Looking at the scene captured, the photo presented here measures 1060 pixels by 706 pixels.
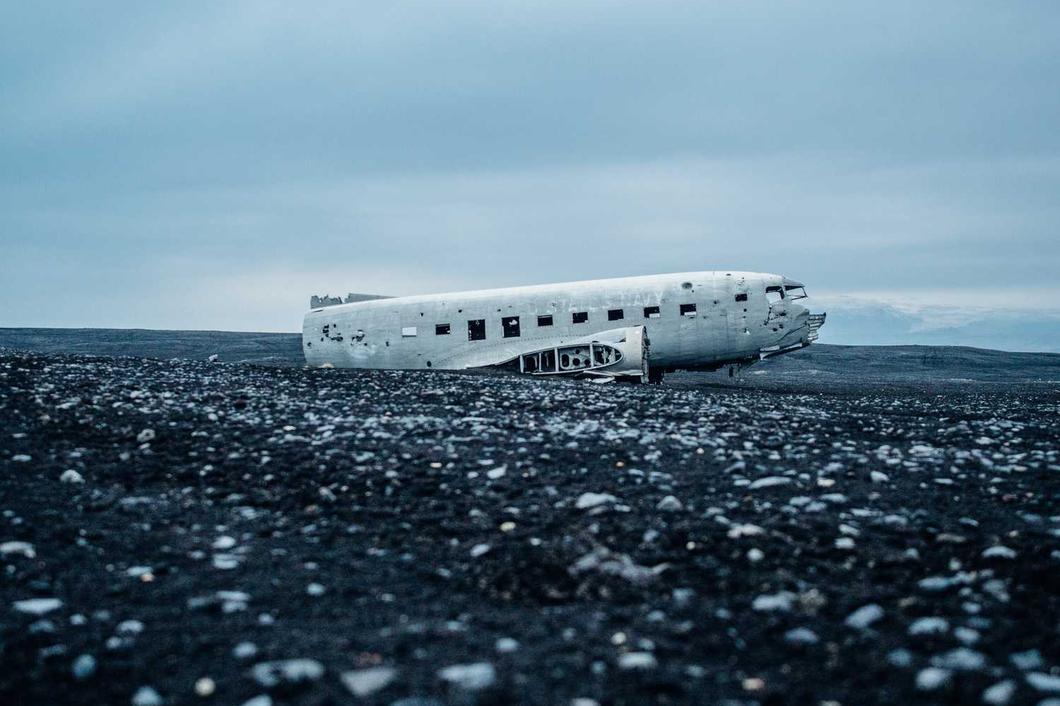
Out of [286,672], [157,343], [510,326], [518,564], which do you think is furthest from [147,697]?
[157,343]

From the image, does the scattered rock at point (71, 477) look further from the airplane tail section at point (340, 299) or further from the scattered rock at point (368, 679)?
the airplane tail section at point (340, 299)

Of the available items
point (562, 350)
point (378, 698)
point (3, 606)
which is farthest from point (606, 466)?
point (562, 350)

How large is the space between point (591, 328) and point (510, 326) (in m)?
3.72

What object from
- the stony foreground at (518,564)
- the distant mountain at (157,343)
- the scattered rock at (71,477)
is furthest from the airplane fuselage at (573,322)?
the distant mountain at (157,343)

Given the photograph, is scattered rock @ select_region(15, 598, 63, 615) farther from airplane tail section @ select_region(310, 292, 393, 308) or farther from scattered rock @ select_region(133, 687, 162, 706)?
airplane tail section @ select_region(310, 292, 393, 308)

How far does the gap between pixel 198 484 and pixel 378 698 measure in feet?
19.2

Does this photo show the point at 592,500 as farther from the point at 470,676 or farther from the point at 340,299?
the point at 340,299

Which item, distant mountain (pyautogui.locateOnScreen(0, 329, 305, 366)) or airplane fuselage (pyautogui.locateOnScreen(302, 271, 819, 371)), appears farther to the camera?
distant mountain (pyautogui.locateOnScreen(0, 329, 305, 366))

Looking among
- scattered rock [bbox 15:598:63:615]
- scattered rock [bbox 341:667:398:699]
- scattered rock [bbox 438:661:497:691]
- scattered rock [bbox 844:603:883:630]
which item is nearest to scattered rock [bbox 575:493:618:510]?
scattered rock [bbox 844:603:883:630]

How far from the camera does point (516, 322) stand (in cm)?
3077

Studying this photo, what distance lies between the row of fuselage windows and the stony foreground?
1811 cm

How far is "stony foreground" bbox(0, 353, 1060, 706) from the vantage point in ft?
12.9

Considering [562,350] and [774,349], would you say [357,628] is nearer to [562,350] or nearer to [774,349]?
[562,350]

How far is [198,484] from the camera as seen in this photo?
8500 mm
